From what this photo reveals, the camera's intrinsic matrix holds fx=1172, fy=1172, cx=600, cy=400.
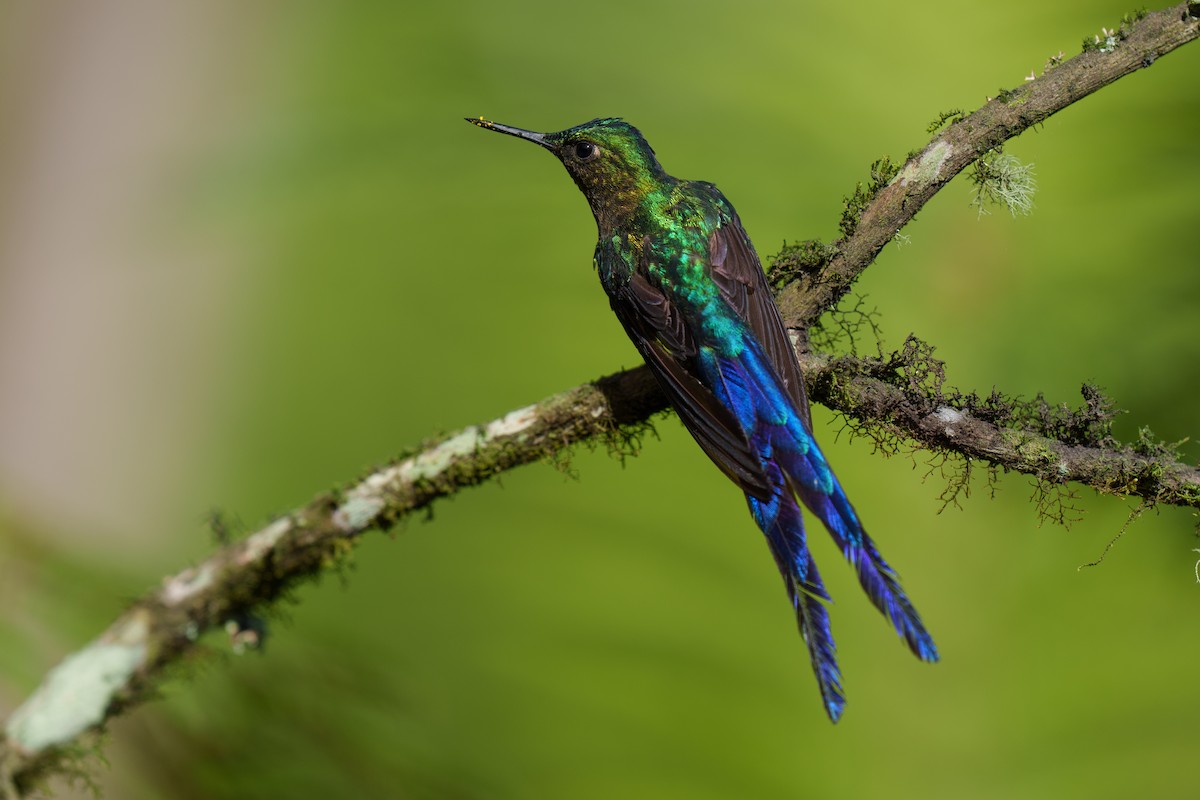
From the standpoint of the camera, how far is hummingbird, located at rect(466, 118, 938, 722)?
1.60 meters

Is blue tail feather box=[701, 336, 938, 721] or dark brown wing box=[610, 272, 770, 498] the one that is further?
dark brown wing box=[610, 272, 770, 498]

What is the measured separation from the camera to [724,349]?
1.99m

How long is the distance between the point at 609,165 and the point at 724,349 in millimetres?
508

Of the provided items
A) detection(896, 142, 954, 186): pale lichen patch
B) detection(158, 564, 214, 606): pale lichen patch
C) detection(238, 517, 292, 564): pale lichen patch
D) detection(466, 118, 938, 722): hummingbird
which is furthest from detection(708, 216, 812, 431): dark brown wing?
detection(158, 564, 214, 606): pale lichen patch

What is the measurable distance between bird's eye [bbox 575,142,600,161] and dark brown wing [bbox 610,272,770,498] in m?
0.31

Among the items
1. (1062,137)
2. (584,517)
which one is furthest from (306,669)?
(1062,137)

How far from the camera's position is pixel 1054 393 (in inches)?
77.8

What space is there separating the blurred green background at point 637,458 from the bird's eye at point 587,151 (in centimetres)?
26

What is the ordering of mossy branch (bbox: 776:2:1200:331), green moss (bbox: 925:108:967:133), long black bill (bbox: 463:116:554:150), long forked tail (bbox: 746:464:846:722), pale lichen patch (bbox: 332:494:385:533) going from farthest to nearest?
long black bill (bbox: 463:116:554:150)
pale lichen patch (bbox: 332:494:385:533)
green moss (bbox: 925:108:967:133)
mossy branch (bbox: 776:2:1200:331)
long forked tail (bbox: 746:464:846:722)

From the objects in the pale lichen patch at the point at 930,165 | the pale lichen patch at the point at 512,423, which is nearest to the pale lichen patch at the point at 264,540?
the pale lichen patch at the point at 512,423

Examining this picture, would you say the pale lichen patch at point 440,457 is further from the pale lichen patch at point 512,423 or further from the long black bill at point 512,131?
the long black bill at point 512,131

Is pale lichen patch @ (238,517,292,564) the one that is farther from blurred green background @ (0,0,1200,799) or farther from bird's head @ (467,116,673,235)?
bird's head @ (467,116,673,235)

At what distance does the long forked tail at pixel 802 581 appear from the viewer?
151 centimetres

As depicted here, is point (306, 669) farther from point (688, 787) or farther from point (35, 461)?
point (35, 461)
